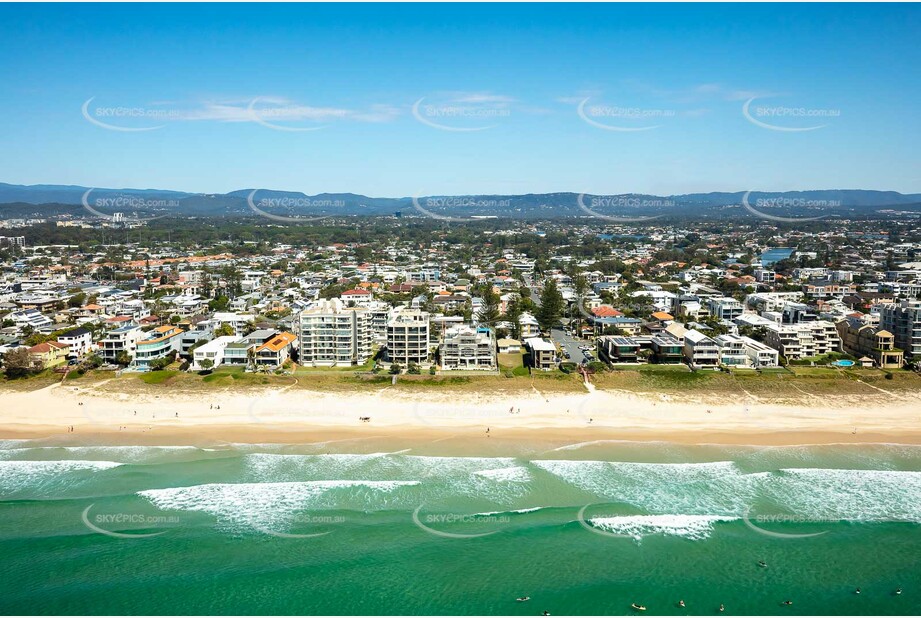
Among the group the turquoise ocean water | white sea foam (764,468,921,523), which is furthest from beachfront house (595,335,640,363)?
white sea foam (764,468,921,523)

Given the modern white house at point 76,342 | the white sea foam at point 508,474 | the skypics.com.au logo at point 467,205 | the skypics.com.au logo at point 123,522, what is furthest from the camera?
the skypics.com.au logo at point 467,205

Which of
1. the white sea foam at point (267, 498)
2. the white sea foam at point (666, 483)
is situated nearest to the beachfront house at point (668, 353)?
the white sea foam at point (666, 483)

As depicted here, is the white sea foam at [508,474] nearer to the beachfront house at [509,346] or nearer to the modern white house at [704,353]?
the beachfront house at [509,346]

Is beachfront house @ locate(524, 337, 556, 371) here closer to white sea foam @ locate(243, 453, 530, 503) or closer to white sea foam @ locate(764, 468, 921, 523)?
white sea foam @ locate(243, 453, 530, 503)

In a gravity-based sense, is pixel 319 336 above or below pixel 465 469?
above

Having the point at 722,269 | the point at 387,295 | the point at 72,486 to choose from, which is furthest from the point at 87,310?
the point at 722,269

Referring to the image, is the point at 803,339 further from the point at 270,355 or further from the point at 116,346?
the point at 116,346

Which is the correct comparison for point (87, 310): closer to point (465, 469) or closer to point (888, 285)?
point (465, 469)
